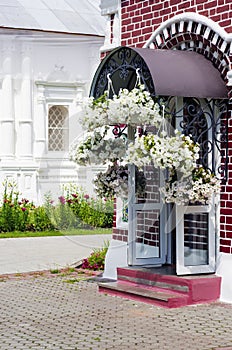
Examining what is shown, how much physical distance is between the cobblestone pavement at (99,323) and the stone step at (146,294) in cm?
10

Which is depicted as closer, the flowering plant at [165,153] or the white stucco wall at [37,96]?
the flowering plant at [165,153]

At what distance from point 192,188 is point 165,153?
63 cm

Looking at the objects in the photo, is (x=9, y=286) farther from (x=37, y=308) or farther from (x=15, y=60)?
(x=15, y=60)

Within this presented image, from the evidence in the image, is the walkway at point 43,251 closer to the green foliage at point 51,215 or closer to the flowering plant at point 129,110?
the green foliage at point 51,215

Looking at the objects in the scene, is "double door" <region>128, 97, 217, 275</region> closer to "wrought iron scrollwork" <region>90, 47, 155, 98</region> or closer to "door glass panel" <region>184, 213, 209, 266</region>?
"door glass panel" <region>184, 213, 209, 266</region>

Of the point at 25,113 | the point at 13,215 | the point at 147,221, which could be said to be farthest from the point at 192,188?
the point at 25,113

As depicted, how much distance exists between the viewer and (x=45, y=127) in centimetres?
2009

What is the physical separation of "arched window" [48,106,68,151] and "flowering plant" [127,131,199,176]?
36.5ft

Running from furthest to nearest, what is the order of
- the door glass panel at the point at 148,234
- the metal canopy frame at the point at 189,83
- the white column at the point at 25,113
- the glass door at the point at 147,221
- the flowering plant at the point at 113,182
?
the white column at the point at 25,113 → the door glass panel at the point at 148,234 → the glass door at the point at 147,221 → the flowering plant at the point at 113,182 → the metal canopy frame at the point at 189,83

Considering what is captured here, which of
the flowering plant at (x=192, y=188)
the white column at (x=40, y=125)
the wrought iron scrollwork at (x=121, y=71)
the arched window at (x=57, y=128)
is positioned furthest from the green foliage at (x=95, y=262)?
the arched window at (x=57, y=128)

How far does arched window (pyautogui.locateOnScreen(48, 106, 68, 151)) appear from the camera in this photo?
20281 mm

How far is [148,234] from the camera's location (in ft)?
36.0

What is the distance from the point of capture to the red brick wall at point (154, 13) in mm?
9648

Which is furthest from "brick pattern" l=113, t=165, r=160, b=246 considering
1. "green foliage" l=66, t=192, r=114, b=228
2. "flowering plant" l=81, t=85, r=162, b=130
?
"green foliage" l=66, t=192, r=114, b=228
